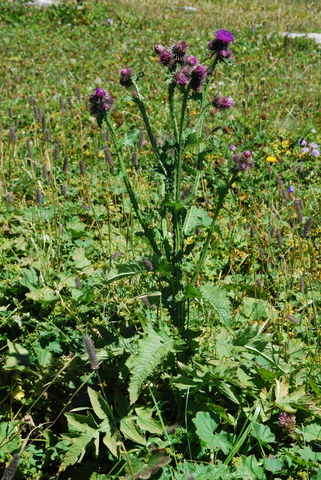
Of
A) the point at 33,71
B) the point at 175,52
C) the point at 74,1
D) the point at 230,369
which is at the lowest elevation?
the point at 230,369

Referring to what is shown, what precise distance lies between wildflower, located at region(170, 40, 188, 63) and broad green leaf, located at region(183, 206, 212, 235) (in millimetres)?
648

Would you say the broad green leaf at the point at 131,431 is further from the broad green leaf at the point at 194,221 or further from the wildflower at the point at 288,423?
the broad green leaf at the point at 194,221

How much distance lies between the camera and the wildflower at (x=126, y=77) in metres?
1.89

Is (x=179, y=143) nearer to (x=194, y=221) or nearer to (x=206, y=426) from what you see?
(x=194, y=221)

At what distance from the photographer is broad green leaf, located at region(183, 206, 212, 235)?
198 centimetres

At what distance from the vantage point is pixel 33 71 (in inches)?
267

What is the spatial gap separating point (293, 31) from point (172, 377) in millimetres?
9784

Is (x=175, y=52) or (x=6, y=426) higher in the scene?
(x=175, y=52)

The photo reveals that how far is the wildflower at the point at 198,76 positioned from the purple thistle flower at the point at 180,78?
1.6 inches

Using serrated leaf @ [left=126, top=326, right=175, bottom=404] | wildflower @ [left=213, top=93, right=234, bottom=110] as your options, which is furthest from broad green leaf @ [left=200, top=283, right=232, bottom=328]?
wildflower @ [left=213, top=93, right=234, bottom=110]

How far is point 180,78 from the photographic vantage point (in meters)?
1.83

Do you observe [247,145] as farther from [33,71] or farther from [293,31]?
[293,31]

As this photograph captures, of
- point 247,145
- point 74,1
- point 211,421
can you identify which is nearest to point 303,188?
point 247,145

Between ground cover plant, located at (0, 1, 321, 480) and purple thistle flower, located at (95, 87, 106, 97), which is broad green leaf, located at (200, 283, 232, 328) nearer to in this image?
ground cover plant, located at (0, 1, 321, 480)
